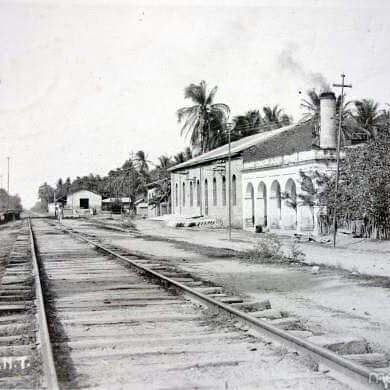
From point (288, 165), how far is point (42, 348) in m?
24.4

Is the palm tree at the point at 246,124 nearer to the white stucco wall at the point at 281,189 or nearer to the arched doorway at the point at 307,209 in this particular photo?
the white stucco wall at the point at 281,189

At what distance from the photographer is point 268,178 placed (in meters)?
32.2

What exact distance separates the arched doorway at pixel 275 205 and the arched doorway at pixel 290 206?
1048 millimetres

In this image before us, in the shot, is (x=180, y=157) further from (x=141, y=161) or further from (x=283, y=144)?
(x=283, y=144)

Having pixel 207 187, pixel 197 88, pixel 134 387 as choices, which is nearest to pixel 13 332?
pixel 134 387

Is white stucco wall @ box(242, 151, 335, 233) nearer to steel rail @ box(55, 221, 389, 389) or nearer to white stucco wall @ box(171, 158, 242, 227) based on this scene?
white stucco wall @ box(171, 158, 242, 227)

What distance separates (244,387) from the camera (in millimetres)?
4922

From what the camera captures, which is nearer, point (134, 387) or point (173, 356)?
point (134, 387)

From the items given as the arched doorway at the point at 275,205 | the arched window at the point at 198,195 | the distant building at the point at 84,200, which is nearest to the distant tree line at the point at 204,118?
the arched window at the point at 198,195

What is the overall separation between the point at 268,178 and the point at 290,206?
10.3 ft

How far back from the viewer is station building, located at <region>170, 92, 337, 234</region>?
2808cm

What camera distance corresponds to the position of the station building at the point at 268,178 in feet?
92.1

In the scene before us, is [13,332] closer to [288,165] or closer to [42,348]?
[42,348]

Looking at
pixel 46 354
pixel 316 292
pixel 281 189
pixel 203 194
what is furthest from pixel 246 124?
pixel 46 354
